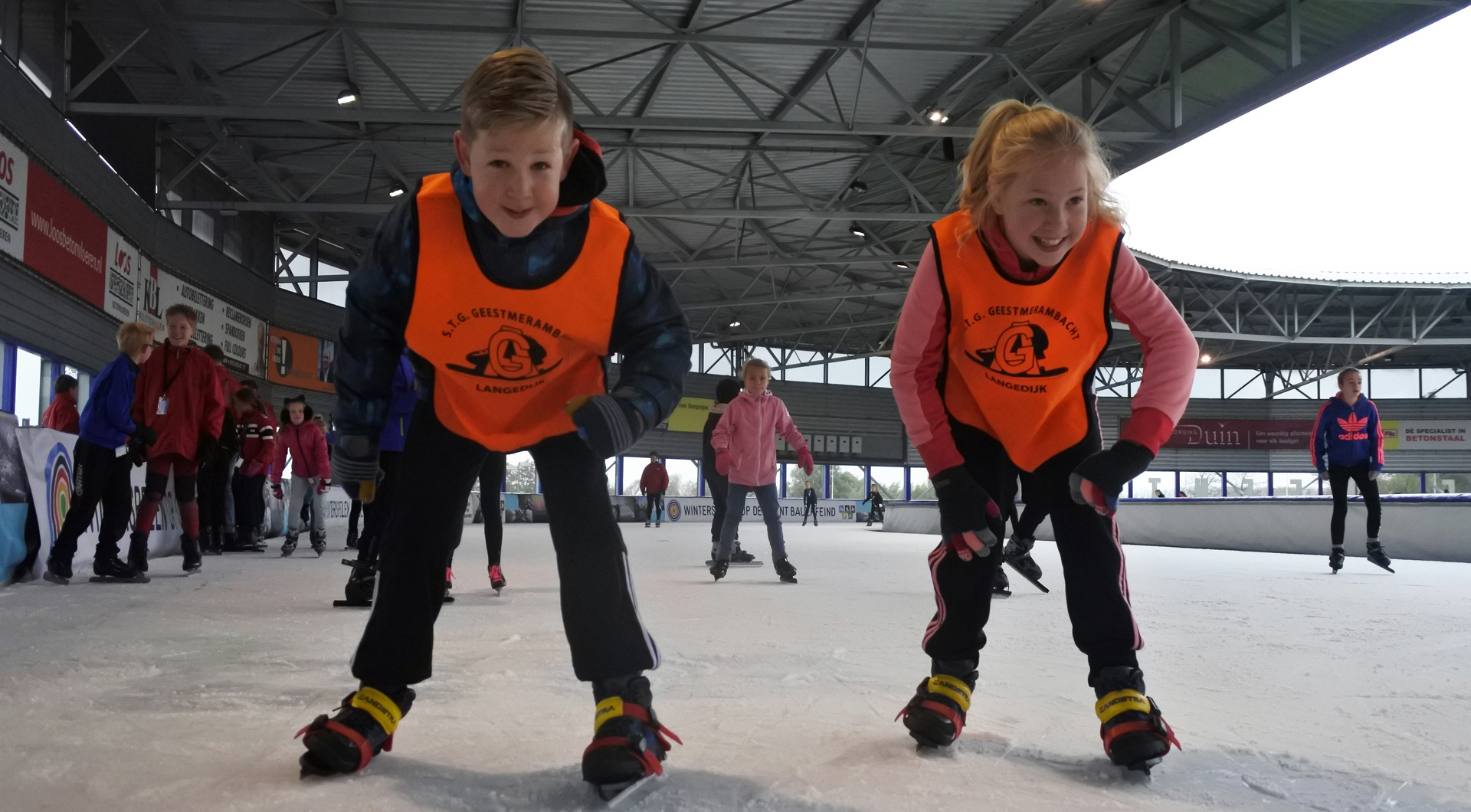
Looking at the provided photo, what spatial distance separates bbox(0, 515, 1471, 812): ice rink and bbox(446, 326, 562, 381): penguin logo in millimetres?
689

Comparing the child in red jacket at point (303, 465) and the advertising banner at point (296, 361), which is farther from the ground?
the advertising banner at point (296, 361)

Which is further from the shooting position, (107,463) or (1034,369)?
(107,463)

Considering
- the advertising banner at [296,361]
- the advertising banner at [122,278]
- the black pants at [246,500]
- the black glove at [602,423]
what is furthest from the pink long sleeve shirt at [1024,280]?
the advertising banner at [296,361]

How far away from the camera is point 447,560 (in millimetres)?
1910

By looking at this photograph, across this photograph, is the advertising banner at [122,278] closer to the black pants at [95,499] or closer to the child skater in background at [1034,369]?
the black pants at [95,499]

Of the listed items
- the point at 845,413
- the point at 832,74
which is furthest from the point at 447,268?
the point at 845,413

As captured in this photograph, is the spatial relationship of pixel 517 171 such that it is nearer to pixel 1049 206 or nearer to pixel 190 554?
pixel 1049 206

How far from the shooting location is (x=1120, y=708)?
73.3 inches

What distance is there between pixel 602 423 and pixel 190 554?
Result: 578 centimetres

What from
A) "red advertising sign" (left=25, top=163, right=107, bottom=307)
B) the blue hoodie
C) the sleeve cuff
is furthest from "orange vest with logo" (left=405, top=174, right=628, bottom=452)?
"red advertising sign" (left=25, top=163, right=107, bottom=307)

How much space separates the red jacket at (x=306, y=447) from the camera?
343 inches

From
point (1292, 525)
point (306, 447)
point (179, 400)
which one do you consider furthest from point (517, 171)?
point (1292, 525)

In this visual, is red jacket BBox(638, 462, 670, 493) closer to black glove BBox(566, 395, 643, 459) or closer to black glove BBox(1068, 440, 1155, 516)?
black glove BBox(1068, 440, 1155, 516)

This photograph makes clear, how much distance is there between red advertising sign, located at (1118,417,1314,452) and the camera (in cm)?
3381
